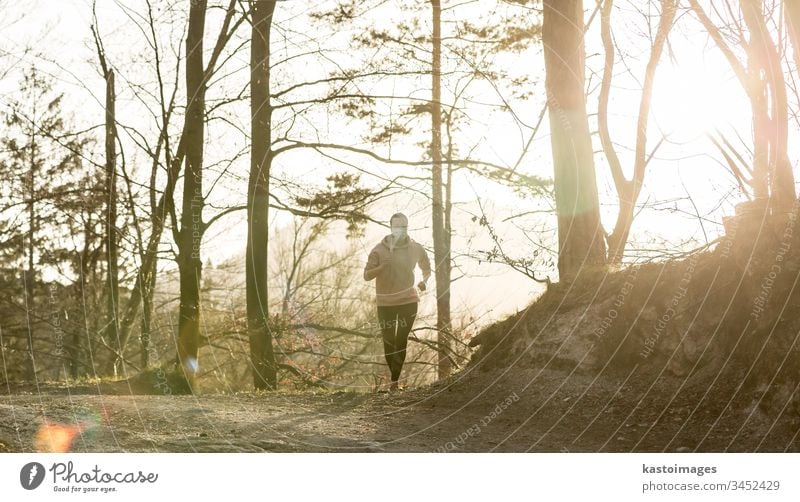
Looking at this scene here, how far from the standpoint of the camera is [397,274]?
9.54 metres

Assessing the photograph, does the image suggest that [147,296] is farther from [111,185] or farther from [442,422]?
[442,422]

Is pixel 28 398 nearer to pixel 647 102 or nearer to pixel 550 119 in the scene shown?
pixel 550 119

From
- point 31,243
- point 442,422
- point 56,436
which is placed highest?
point 31,243

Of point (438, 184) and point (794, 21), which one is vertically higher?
point (794, 21)

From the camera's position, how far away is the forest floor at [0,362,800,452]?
5824 millimetres

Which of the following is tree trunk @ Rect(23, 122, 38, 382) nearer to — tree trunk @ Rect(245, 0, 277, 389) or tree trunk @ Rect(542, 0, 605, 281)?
tree trunk @ Rect(245, 0, 277, 389)

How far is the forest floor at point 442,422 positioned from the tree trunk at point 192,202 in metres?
5.07

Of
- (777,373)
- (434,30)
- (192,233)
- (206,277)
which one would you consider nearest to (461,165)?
(434,30)

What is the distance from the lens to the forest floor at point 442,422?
5824 mm

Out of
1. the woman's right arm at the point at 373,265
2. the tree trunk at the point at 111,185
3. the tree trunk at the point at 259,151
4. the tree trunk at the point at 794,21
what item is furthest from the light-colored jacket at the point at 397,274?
the tree trunk at the point at 111,185

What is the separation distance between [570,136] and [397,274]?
8.08ft

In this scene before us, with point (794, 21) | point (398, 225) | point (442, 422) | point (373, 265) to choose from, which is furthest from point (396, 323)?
point (794, 21)

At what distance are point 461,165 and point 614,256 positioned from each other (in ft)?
11.1

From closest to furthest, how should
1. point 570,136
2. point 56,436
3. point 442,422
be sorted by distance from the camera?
1. point 56,436
2. point 442,422
3. point 570,136
